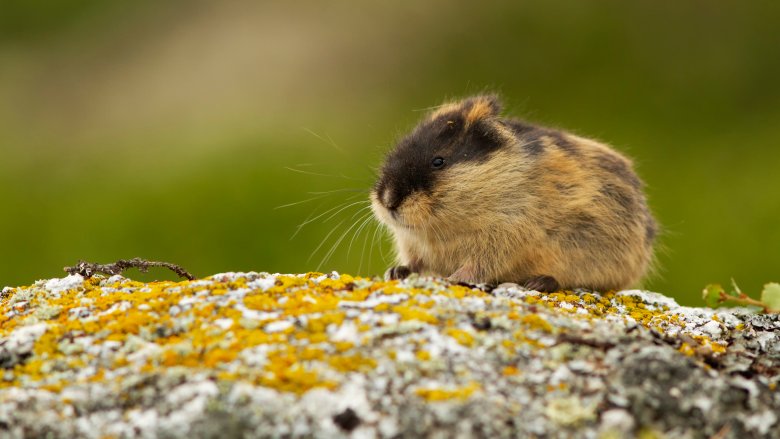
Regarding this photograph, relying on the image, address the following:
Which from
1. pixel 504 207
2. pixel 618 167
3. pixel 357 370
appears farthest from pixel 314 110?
pixel 357 370

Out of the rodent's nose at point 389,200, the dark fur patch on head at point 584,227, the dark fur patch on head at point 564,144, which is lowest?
the dark fur patch on head at point 584,227

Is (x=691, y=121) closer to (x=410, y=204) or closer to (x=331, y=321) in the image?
(x=410, y=204)

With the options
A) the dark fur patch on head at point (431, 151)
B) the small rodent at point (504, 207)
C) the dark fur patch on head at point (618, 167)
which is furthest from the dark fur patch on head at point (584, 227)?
the dark fur patch on head at point (431, 151)

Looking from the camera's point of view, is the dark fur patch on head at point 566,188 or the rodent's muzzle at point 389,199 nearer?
the rodent's muzzle at point 389,199

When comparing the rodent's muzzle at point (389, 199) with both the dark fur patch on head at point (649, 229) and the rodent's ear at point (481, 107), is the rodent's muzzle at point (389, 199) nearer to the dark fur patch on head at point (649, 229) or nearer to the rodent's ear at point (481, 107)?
the rodent's ear at point (481, 107)

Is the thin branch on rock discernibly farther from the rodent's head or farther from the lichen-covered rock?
the rodent's head

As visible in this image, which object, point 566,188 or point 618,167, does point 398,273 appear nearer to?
point 566,188

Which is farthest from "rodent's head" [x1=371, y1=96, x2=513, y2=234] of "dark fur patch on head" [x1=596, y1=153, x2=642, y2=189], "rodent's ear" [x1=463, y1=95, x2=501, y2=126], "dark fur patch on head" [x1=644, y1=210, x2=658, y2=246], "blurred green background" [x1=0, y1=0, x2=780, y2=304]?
"blurred green background" [x1=0, y1=0, x2=780, y2=304]
